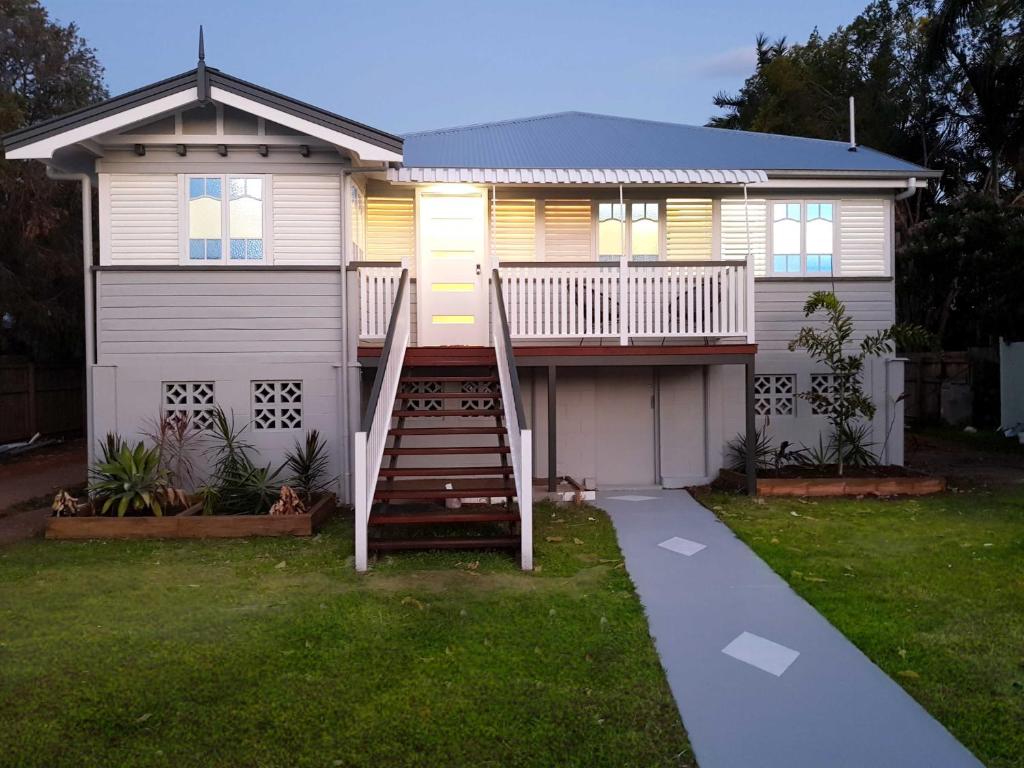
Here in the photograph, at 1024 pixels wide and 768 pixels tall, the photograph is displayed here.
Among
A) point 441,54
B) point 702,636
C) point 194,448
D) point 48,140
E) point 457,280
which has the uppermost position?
point 441,54

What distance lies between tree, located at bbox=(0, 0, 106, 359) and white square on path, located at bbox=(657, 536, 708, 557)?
12.5 meters

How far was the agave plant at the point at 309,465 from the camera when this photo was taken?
31.2 feet

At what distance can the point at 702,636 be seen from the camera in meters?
5.21

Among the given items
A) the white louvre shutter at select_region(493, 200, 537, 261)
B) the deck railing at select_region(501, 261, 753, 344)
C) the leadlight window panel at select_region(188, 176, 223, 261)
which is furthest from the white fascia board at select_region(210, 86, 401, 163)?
the white louvre shutter at select_region(493, 200, 537, 261)

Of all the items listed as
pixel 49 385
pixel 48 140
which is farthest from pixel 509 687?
pixel 49 385

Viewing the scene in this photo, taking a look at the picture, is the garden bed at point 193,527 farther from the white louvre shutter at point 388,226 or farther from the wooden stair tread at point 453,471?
the white louvre shutter at point 388,226

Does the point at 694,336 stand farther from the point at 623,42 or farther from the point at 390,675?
the point at 623,42

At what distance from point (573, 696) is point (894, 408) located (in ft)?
28.7

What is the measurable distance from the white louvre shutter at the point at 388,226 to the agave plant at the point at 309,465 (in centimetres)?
269

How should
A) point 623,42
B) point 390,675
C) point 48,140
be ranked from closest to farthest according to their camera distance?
point 390,675, point 48,140, point 623,42

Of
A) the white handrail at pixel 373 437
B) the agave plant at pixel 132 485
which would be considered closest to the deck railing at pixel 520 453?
the white handrail at pixel 373 437

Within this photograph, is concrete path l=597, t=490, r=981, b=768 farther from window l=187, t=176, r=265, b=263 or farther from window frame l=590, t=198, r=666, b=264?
window l=187, t=176, r=265, b=263

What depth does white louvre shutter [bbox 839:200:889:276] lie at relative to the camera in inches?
444

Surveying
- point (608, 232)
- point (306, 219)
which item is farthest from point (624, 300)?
point (306, 219)
